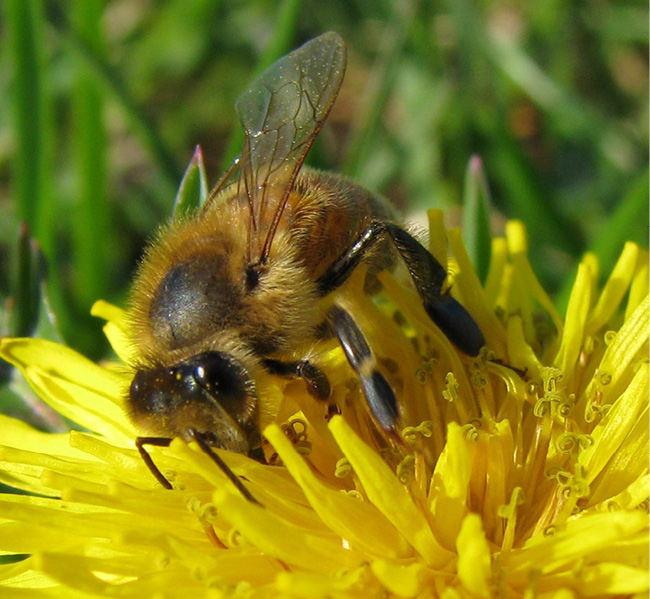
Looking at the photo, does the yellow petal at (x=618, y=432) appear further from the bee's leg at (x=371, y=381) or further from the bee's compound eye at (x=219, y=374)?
the bee's compound eye at (x=219, y=374)

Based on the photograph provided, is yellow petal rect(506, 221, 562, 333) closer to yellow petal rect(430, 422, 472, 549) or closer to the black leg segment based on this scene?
yellow petal rect(430, 422, 472, 549)

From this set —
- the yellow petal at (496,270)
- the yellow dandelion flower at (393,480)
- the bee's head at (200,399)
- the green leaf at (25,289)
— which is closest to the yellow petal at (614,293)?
the yellow dandelion flower at (393,480)

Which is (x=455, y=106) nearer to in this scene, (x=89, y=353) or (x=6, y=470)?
(x=89, y=353)

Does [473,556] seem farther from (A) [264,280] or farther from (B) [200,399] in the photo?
(A) [264,280]

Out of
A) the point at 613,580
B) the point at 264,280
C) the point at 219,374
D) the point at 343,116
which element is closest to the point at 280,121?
the point at 264,280

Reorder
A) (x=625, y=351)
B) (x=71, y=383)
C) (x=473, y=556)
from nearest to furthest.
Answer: (x=473, y=556)
(x=625, y=351)
(x=71, y=383)

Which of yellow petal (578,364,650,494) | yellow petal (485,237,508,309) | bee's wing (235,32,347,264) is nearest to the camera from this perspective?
yellow petal (578,364,650,494)

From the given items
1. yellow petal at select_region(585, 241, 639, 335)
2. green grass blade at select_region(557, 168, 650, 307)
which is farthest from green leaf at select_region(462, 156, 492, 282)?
yellow petal at select_region(585, 241, 639, 335)
